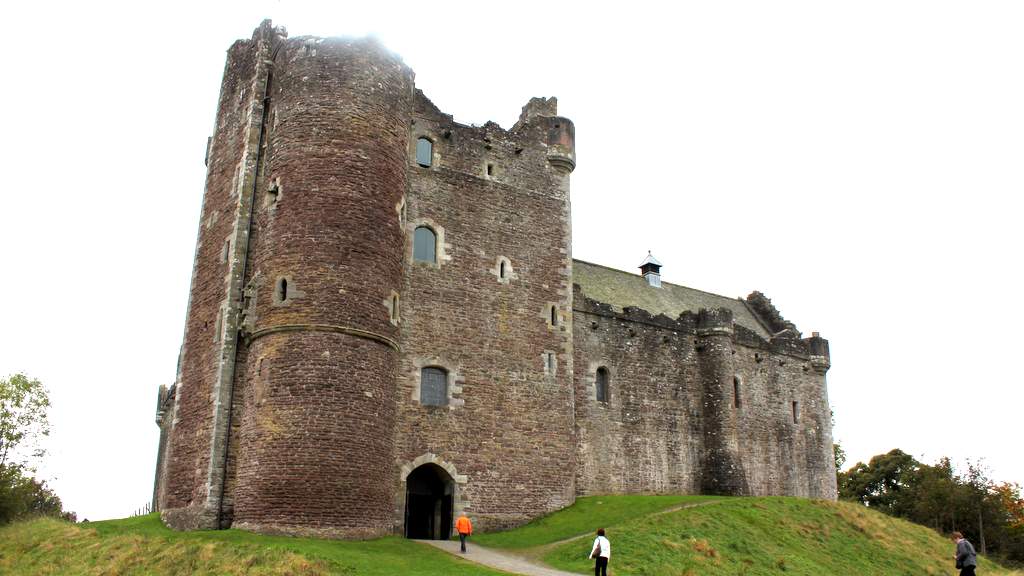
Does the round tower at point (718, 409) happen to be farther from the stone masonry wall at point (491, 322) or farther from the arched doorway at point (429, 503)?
the arched doorway at point (429, 503)

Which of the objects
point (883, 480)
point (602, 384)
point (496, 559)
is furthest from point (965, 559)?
point (883, 480)

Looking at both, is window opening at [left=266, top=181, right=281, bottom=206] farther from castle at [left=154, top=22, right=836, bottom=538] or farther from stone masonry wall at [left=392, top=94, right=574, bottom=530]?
stone masonry wall at [left=392, top=94, right=574, bottom=530]

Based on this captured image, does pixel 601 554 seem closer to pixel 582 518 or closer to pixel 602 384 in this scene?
pixel 582 518

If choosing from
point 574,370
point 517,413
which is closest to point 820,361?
point 574,370

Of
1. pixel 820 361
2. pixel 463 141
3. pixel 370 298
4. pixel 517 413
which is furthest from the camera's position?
pixel 820 361

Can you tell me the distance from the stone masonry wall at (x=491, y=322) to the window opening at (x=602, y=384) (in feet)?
8.82

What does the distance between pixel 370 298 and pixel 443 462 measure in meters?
5.76

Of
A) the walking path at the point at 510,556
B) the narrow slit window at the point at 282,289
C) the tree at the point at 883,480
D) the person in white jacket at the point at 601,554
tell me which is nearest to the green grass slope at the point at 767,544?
the walking path at the point at 510,556

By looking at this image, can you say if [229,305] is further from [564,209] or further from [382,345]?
[564,209]

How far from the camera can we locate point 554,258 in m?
32.0

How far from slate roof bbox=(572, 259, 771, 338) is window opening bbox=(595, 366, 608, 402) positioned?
2.78 metres

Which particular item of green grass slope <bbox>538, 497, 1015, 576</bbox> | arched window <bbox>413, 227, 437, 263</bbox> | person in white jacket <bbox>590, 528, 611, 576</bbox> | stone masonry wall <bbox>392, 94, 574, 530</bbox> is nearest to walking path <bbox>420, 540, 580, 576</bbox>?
green grass slope <bbox>538, 497, 1015, 576</bbox>

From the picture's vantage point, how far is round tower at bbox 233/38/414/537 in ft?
75.8

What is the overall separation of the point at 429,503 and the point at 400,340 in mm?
5234
